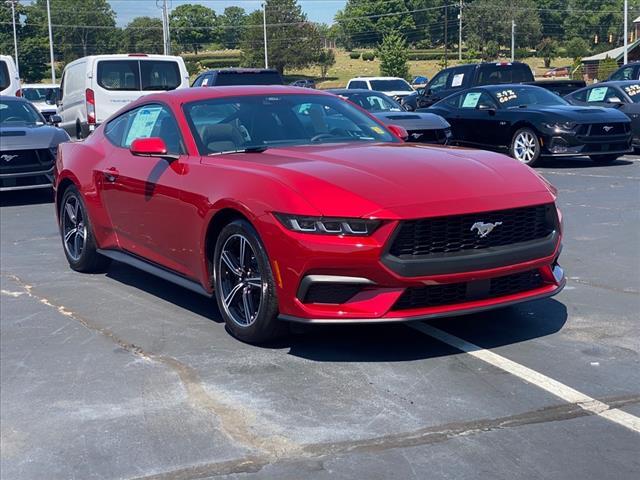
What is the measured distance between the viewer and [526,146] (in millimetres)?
14812

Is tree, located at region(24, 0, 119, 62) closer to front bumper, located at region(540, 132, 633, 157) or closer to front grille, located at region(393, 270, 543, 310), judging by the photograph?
front bumper, located at region(540, 132, 633, 157)

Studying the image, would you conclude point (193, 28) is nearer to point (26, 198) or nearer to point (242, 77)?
point (242, 77)

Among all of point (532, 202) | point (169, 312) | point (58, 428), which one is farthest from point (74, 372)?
point (532, 202)

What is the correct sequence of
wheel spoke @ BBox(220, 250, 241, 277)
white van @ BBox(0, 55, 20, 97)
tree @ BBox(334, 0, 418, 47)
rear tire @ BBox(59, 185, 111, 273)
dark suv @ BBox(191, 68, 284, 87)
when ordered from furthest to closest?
tree @ BBox(334, 0, 418, 47) → white van @ BBox(0, 55, 20, 97) → dark suv @ BBox(191, 68, 284, 87) → rear tire @ BBox(59, 185, 111, 273) → wheel spoke @ BBox(220, 250, 241, 277)

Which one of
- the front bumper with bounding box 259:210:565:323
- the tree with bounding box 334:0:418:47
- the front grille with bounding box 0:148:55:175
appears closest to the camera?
the front bumper with bounding box 259:210:565:323

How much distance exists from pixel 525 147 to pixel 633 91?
297 centimetres

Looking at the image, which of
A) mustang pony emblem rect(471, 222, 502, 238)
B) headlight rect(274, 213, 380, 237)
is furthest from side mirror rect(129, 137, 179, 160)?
mustang pony emblem rect(471, 222, 502, 238)

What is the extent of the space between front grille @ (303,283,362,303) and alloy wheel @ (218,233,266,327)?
36 cm

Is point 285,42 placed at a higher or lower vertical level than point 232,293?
higher

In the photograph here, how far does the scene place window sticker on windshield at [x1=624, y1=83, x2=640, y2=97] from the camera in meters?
16.2

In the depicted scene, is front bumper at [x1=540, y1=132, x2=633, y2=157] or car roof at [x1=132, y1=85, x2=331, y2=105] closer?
car roof at [x1=132, y1=85, x2=331, y2=105]

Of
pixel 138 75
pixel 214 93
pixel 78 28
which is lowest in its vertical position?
pixel 214 93

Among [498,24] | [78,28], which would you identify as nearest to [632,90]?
[498,24]

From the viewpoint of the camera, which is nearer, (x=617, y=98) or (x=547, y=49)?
(x=617, y=98)
